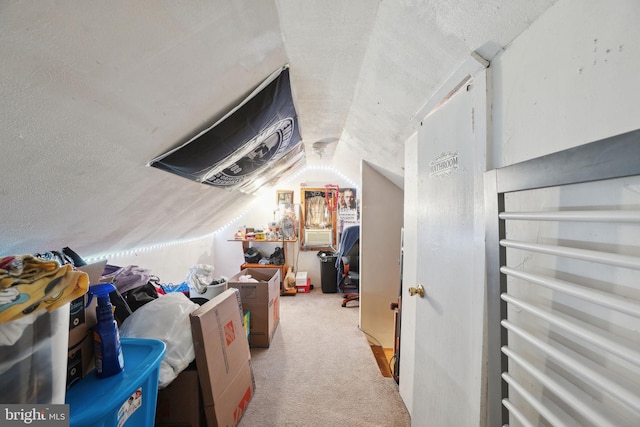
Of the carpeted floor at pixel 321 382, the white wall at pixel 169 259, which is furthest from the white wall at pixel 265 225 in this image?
the carpeted floor at pixel 321 382

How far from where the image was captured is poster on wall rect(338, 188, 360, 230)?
4398 mm

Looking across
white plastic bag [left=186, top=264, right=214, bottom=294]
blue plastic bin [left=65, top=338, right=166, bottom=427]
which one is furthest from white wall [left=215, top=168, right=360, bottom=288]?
blue plastic bin [left=65, top=338, right=166, bottom=427]

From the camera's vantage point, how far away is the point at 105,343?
0.83 meters

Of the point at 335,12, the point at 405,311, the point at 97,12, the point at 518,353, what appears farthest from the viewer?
the point at 405,311

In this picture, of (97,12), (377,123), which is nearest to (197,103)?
(97,12)

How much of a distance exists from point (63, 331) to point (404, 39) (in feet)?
4.77

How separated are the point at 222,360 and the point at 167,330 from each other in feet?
1.38

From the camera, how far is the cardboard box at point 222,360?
1.30 metres

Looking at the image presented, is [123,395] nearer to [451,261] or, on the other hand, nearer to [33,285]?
[33,285]

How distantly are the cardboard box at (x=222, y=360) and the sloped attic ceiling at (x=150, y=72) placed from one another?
0.80 m

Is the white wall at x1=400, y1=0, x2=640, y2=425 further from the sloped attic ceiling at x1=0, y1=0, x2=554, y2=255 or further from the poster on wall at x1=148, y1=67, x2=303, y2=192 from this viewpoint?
the poster on wall at x1=148, y1=67, x2=303, y2=192

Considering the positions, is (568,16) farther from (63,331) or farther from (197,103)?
(63,331)

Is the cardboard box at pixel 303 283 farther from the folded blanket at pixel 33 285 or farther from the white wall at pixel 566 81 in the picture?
the folded blanket at pixel 33 285

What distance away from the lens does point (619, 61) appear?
0.46 m
